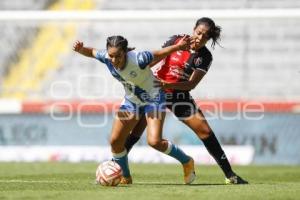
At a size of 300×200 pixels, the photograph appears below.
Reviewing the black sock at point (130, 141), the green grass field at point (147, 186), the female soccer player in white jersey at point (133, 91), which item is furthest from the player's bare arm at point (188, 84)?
the green grass field at point (147, 186)

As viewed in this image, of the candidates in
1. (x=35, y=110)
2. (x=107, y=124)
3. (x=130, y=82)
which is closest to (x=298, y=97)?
(x=107, y=124)

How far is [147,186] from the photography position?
9.52 metres

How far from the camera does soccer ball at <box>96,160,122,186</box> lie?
9469 millimetres

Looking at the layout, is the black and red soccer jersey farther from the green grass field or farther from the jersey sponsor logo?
the green grass field

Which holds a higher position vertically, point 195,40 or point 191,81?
point 195,40

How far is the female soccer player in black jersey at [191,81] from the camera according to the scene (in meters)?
10.2

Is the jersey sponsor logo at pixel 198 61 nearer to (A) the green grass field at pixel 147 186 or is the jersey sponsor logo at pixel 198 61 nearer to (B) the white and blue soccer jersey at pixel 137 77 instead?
(B) the white and blue soccer jersey at pixel 137 77

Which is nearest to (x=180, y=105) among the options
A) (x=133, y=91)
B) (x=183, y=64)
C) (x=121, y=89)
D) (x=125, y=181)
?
(x=183, y=64)

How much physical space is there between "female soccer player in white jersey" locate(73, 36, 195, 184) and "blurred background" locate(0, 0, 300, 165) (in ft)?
18.5

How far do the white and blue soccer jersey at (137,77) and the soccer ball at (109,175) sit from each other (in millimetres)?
815

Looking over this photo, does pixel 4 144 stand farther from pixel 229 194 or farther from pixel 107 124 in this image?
pixel 229 194

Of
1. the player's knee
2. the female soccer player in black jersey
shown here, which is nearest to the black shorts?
the female soccer player in black jersey

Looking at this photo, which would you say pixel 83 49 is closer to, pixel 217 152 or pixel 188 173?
pixel 188 173

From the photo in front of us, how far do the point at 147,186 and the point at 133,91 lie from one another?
112 centimetres
